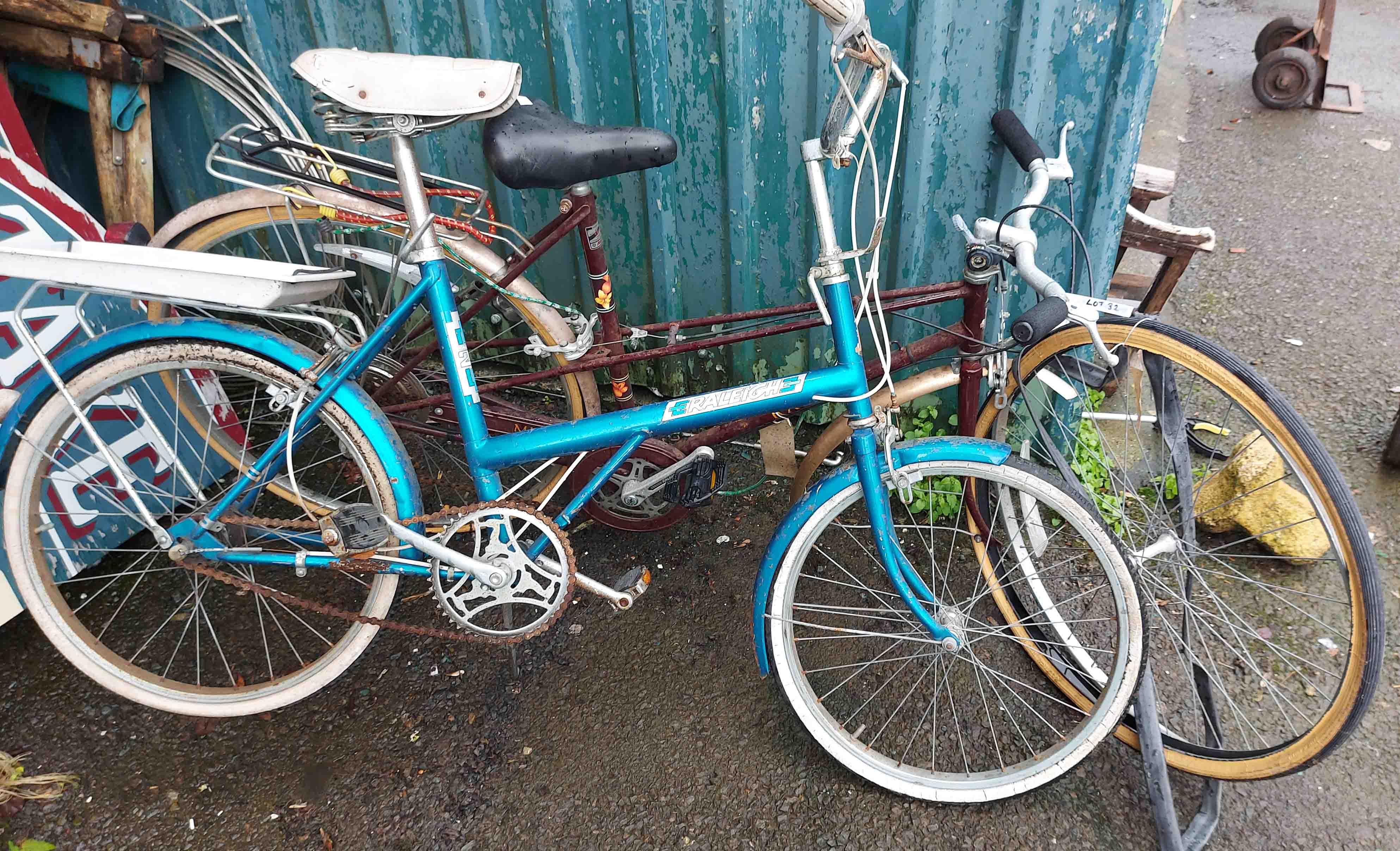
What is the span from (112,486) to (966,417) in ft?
9.39

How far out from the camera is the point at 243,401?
3436mm

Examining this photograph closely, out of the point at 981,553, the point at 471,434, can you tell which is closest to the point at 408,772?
the point at 471,434

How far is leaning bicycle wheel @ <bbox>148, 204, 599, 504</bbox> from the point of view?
265 centimetres

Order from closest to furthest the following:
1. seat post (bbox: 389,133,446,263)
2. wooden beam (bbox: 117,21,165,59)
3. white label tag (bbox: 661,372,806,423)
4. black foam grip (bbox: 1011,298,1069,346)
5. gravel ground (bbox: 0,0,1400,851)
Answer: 1. black foam grip (bbox: 1011,298,1069,346)
2. seat post (bbox: 389,133,446,263)
3. white label tag (bbox: 661,372,806,423)
4. gravel ground (bbox: 0,0,1400,851)
5. wooden beam (bbox: 117,21,165,59)

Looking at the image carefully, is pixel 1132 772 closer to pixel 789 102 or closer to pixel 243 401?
pixel 789 102

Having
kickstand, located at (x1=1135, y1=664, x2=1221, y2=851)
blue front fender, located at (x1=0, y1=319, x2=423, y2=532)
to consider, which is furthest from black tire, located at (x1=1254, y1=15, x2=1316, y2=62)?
blue front fender, located at (x1=0, y1=319, x2=423, y2=532)

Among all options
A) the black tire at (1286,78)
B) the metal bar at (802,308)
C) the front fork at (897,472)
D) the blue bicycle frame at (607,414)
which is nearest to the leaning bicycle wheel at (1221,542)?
the front fork at (897,472)

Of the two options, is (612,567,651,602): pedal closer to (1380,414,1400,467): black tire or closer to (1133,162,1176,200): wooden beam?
(1133,162,1176,200): wooden beam

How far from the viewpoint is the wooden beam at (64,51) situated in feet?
9.32

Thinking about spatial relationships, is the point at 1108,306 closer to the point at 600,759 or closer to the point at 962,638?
the point at 962,638

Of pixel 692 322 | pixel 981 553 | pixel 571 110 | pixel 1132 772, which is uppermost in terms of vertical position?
pixel 571 110

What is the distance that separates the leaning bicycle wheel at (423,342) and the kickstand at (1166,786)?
1.84 meters

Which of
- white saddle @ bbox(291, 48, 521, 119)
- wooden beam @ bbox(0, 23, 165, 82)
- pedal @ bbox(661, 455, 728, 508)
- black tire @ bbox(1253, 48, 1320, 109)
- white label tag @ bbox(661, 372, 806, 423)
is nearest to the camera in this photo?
white saddle @ bbox(291, 48, 521, 119)

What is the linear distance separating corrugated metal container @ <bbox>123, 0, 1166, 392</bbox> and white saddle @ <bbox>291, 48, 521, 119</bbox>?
1.05 metres
